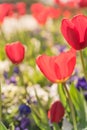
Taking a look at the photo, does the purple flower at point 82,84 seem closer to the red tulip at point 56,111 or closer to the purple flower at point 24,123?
the purple flower at point 24,123

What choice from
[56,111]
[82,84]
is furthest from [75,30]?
[82,84]

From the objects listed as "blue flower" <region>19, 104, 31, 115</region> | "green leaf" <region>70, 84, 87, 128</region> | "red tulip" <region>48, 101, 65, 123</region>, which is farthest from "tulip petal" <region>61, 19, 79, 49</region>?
"blue flower" <region>19, 104, 31, 115</region>

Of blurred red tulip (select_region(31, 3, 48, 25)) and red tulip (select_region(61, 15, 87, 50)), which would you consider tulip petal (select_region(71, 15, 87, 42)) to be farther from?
blurred red tulip (select_region(31, 3, 48, 25))

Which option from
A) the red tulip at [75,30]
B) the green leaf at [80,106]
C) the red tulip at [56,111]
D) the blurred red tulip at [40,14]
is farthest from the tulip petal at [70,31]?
the blurred red tulip at [40,14]

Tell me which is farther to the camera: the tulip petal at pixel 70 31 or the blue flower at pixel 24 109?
the blue flower at pixel 24 109

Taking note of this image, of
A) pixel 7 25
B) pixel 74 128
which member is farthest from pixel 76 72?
pixel 7 25

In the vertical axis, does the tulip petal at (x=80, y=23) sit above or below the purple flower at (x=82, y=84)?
above
